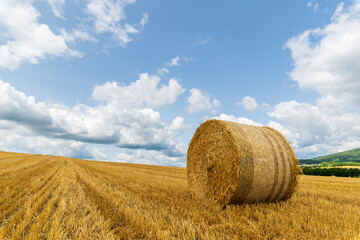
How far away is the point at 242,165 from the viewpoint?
511cm

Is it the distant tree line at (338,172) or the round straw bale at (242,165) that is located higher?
the round straw bale at (242,165)

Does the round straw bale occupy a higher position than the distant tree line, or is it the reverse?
the round straw bale

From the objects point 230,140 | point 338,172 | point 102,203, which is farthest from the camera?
point 338,172

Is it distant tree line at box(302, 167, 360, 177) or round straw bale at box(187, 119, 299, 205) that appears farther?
distant tree line at box(302, 167, 360, 177)

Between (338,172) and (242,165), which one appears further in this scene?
(338,172)

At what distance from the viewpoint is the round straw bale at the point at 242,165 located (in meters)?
5.21

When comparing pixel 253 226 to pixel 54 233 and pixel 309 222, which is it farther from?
pixel 54 233

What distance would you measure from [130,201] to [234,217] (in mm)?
2678

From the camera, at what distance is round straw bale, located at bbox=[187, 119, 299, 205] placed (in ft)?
17.1

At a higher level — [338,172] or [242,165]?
[242,165]

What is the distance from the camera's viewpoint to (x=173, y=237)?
10.2 ft

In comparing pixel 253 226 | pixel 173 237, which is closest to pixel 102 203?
pixel 173 237

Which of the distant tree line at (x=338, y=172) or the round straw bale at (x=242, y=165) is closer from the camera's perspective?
the round straw bale at (x=242, y=165)

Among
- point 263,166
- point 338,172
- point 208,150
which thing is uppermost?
point 208,150
